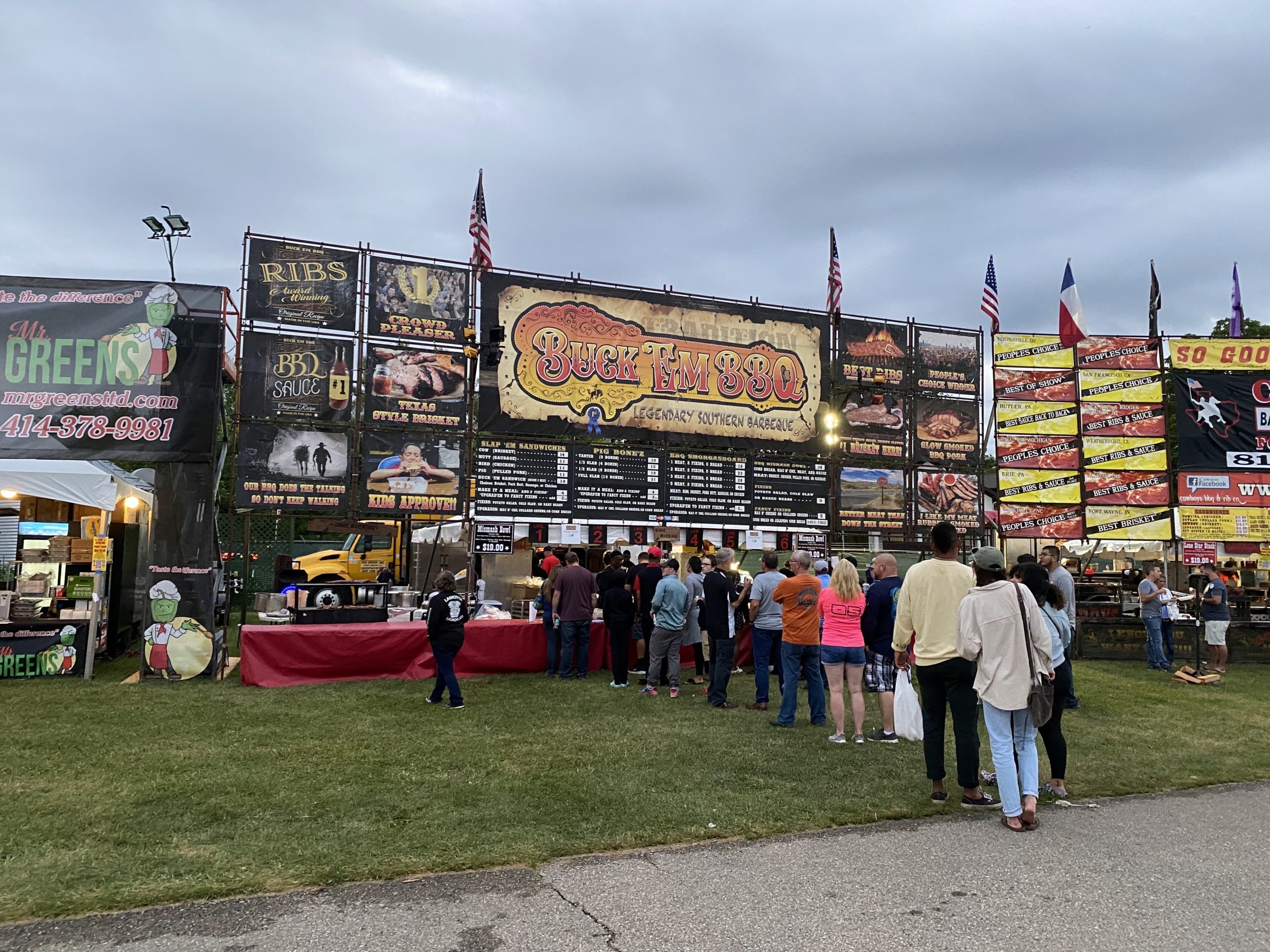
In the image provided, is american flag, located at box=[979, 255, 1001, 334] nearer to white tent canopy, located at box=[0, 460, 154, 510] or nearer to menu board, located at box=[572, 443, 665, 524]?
menu board, located at box=[572, 443, 665, 524]

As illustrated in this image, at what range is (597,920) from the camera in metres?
3.63

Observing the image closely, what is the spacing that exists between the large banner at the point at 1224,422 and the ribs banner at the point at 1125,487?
0.58 m

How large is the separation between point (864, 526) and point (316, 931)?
1489 centimetres

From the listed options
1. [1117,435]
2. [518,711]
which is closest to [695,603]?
[518,711]

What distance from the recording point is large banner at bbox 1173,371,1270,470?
17.1 m

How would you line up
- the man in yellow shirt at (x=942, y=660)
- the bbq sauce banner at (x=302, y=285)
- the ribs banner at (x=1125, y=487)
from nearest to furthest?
the man in yellow shirt at (x=942, y=660) < the bbq sauce banner at (x=302, y=285) < the ribs banner at (x=1125, y=487)

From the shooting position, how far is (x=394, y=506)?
45.6 feet

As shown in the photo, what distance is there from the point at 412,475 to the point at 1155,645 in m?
12.4

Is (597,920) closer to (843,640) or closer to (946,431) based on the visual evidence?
(843,640)

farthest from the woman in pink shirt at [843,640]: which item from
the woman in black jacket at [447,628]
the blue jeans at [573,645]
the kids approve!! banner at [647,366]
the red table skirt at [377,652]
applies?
the kids approve!! banner at [647,366]

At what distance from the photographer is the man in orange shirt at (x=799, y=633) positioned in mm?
7824

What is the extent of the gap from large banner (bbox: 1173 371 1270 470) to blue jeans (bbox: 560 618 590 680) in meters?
13.7

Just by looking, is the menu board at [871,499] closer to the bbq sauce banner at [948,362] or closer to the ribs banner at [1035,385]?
the bbq sauce banner at [948,362]

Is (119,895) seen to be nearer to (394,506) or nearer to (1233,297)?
(394,506)
